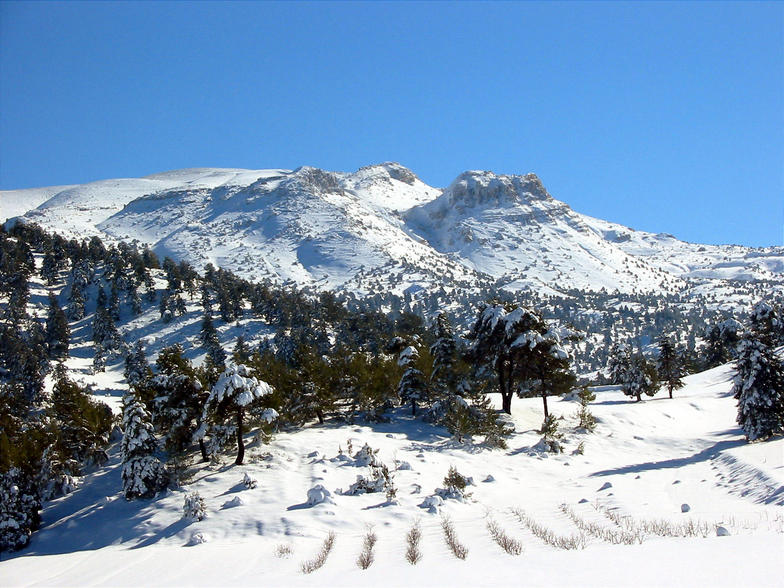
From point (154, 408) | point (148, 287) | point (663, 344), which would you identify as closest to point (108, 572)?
point (154, 408)

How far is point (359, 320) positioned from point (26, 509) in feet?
221

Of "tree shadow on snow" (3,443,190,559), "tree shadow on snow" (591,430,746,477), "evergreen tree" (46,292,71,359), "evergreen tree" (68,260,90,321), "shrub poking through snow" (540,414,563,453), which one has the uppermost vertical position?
"evergreen tree" (68,260,90,321)

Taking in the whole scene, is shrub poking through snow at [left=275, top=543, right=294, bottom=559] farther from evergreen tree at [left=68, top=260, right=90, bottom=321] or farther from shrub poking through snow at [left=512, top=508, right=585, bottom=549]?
evergreen tree at [left=68, top=260, right=90, bottom=321]

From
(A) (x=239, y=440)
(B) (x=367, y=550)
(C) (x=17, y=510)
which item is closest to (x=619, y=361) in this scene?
(A) (x=239, y=440)

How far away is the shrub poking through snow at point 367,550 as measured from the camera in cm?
1394

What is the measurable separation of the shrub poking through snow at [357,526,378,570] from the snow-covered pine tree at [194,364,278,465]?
433 inches

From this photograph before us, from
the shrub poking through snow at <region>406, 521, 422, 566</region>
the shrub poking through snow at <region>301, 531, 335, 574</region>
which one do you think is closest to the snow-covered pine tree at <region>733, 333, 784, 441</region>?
the shrub poking through snow at <region>406, 521, 422, 566</region>

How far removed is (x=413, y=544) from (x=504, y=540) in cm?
284

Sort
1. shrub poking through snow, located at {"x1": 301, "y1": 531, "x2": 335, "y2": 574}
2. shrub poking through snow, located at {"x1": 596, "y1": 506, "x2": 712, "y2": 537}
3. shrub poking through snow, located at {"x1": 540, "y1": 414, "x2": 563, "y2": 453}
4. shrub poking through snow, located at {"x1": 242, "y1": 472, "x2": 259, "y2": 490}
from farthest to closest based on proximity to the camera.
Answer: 1. shrub poking through snow, located at {"x1": 540, "y1": 414, "x2": 563, "y2": 453}
2. shrub poking through snow, located at {"x1": 242, "y1": 472, "x2": 259, "y2": 490}
3. shrub poking through snow, located at {"x1": 301, "y1": 531, "x2": 335, "y2": 574}
4. shrub poking through snow, located at {"x1": 596, "y1": 506, "x2": 712, "y2": 537}

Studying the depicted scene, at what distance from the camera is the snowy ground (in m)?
11.0

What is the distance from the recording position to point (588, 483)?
2473 cm

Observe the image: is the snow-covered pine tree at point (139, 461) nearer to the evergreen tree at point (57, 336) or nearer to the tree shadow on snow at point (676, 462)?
the tree shadow on snow at point (676, 462)

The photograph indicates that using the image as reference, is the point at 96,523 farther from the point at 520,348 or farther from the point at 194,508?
the point at 520,348

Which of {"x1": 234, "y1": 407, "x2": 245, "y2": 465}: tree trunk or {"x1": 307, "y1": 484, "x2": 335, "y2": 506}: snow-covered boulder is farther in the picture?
{"x1": 234, "y1": 407, "x2": 245, "y2": 465}: tree trunk
